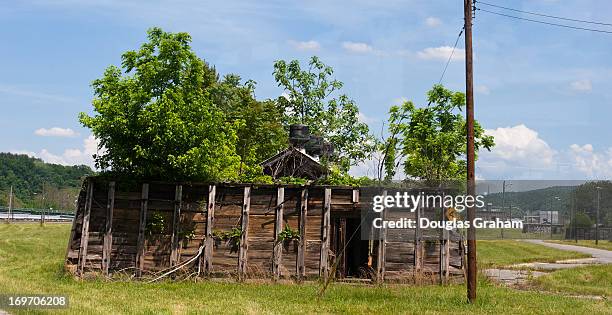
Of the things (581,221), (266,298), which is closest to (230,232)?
(266,298)

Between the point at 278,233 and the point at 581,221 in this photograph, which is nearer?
the point at 278,233

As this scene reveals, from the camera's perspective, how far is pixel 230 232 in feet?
68.4

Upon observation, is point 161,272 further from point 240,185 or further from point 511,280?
point 511,280

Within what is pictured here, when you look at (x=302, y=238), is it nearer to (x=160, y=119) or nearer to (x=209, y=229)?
(x=209, y=229)

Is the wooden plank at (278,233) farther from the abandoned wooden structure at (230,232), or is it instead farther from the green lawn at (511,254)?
the green lawn at (511,254)

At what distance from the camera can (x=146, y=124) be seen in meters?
20.3

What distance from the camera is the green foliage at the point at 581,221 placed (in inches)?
2998

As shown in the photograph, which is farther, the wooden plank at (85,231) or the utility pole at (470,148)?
the wooden plank at (85,231)

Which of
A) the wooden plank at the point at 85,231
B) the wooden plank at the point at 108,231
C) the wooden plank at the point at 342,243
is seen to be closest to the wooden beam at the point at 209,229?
the wooden plank at the point at 108,231

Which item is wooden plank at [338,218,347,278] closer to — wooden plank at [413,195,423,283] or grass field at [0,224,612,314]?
grass field at [0,224,612,314]

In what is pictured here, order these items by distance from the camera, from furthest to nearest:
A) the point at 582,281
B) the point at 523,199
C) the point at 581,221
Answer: the point at 581,221
the point at 523,199
the point at 582,281

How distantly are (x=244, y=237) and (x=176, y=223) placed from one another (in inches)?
86.7

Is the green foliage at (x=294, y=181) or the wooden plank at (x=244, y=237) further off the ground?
the green foliage at (x=294, y=181)

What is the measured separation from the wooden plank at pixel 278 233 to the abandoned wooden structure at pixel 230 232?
32mm
